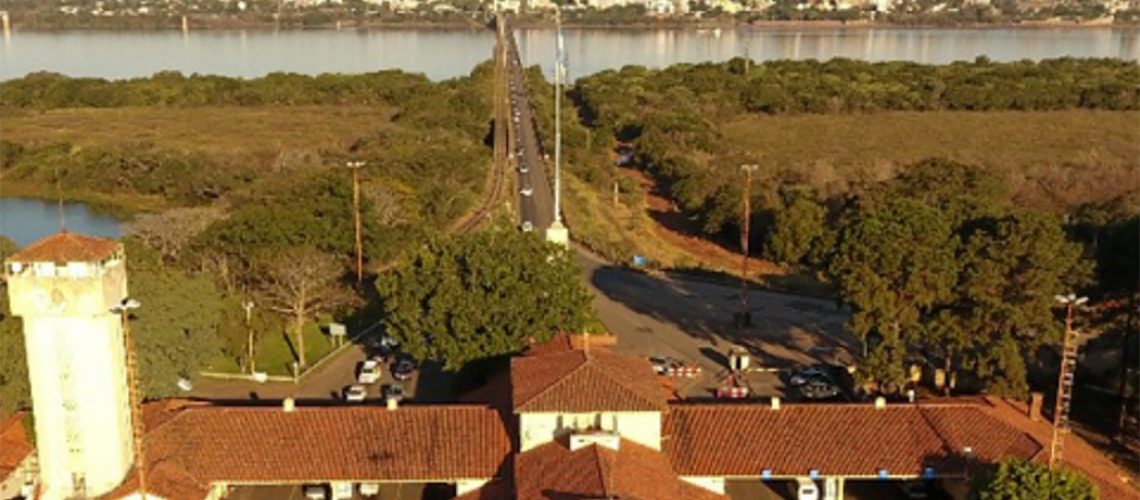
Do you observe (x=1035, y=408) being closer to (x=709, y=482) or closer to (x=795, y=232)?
(x=709, y=482)

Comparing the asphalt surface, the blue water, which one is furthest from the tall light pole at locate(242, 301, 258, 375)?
the blue water

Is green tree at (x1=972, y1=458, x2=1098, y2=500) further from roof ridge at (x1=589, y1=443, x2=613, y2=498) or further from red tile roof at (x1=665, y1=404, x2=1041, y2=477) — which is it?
roof ridge at (x1=589, y1=443, x2=613, y2=498)

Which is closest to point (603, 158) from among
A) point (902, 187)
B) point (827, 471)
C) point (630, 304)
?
point (902, 187)

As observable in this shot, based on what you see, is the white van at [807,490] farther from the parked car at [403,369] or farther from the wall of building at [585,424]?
the parked car at [403,369]

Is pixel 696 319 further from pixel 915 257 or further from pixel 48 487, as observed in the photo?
pixel 48 487

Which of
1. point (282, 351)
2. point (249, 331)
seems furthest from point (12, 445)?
point (282, 351)
